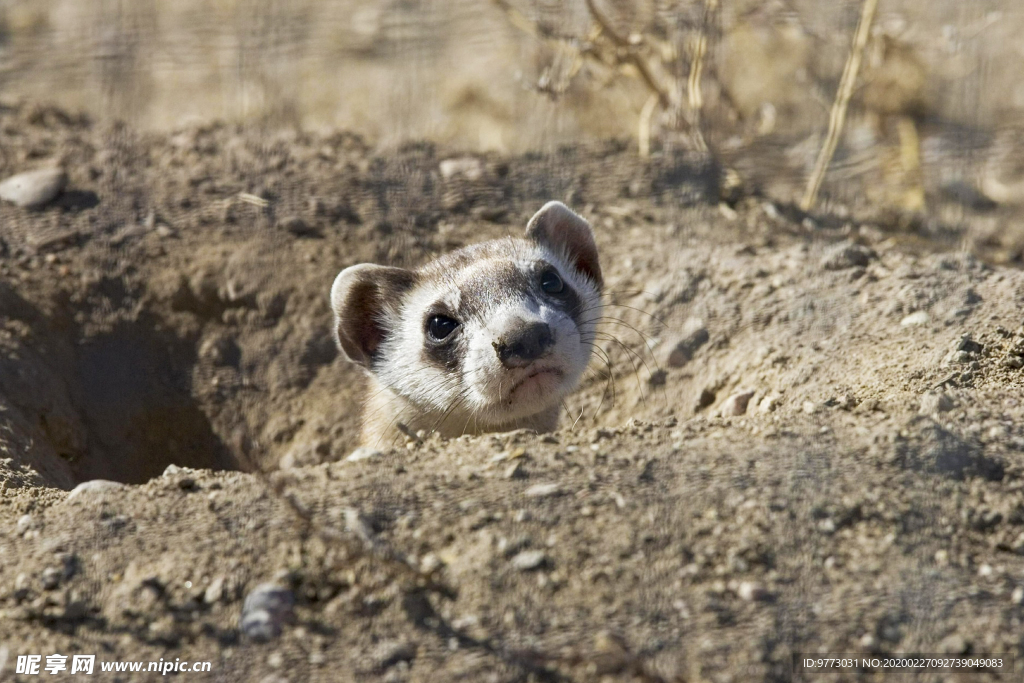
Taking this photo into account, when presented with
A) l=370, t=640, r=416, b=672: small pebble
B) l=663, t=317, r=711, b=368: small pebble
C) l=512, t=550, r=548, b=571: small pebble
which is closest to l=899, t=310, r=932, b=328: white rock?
l=663, t=317, r=711, b=368: small pebble

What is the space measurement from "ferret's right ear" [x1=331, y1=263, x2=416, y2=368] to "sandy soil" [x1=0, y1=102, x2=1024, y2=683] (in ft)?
2.79

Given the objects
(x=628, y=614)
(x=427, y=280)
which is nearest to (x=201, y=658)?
(x=628, y=614)

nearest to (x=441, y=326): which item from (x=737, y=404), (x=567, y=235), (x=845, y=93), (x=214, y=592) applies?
(x=567, y=235)

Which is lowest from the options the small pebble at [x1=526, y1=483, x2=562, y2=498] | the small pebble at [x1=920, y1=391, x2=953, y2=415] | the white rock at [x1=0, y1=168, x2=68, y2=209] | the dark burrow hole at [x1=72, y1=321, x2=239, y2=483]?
the dark burrow hole at [x1=72, y1=321, x2=239, y2=483]

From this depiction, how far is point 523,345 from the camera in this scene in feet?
13.4

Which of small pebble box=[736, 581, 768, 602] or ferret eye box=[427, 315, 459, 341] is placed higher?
small pebble box=[736, 581, 768, 602]

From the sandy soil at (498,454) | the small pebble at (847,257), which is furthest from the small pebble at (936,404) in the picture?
the small pebble at (847,257)

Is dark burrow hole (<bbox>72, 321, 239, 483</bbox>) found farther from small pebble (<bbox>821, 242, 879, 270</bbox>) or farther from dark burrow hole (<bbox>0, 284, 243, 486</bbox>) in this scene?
small pebble (<bbox>821, 242, 879, 270</bbox>)

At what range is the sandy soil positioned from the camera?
2617 millimetres

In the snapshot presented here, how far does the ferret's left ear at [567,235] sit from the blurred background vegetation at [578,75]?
4.27 ft

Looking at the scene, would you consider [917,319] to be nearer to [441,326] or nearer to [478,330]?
[478,330]

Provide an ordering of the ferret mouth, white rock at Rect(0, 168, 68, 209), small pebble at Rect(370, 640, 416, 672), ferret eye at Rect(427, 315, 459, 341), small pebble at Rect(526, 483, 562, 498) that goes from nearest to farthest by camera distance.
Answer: small pebble at Rect(370, 640, 416, 672) → small pebble at Rect(526, 483, 562, 498) → the ferret mouth → ferret eye at Rect(427, 315, 459, 341) → white rock at Rect(0, 168, 68, 209)

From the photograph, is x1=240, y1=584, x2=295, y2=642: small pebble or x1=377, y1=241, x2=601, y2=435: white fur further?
x1=377, y1=241, x2=601, y2=435: white fur

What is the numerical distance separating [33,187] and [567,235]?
3.04 m
